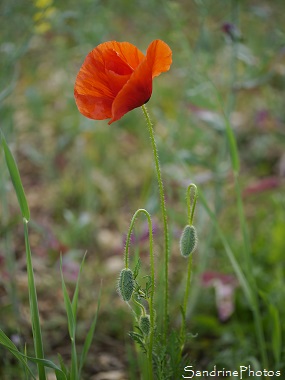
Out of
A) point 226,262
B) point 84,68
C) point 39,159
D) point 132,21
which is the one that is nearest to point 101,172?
point 39,159

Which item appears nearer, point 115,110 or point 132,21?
point 115,110

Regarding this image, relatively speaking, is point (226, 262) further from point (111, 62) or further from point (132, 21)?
point (132, 21)

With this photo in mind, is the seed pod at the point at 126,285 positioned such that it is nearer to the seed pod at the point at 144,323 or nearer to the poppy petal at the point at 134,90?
the seed pod at the point at 144,323

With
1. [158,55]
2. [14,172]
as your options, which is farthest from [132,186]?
[158,55]

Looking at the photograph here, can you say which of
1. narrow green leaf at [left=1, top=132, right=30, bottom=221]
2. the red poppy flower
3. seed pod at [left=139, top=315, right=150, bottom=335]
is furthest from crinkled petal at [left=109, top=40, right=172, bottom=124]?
seed pod at [left=139, top=315, right=150, bottom=335]

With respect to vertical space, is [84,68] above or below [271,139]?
above

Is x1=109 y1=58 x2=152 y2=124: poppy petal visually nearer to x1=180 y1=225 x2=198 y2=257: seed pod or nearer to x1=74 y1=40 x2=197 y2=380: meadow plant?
x1=74 y1=40 x2=197 y2=380: meadow plant
